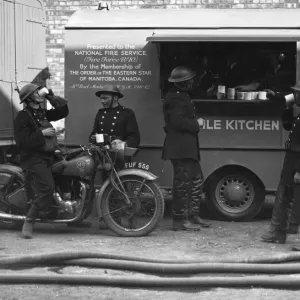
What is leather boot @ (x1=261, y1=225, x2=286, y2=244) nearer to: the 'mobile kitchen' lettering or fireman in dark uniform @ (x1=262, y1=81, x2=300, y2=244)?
fireman in dark uniform @ (x1=262, y1=81, x2=300, y2=244)

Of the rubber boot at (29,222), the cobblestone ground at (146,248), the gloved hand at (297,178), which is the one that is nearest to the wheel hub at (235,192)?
the cobblestone ground at (146,248)

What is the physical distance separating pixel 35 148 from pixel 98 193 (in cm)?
83

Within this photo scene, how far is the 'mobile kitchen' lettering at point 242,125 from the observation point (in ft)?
32.0

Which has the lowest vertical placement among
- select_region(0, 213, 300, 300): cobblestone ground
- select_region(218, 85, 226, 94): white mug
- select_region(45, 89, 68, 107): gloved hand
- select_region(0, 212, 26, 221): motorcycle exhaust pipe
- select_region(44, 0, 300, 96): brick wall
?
select_region(0, 213, 300, 300): cobblestone ground

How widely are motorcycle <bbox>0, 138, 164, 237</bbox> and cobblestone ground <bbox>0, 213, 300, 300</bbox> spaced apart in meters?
0.19

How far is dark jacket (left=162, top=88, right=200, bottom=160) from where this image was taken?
9.09 metres

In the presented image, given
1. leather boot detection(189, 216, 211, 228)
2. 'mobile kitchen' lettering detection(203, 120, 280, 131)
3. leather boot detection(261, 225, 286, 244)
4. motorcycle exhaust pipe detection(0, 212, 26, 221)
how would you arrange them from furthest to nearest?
'mobile kitchen' lettering detection(203, 120, 280, 131), leather boot detection(189, 216, 211, 228), motorcycle exhaust pipe detection(0, 212, 26, 221), leather boot detection(261, 225, 286, 244)

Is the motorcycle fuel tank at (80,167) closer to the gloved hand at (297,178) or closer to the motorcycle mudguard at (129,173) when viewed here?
the motorcycle mudguard at (129,173)

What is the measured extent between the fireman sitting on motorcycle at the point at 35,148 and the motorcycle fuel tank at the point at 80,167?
21 centimetres

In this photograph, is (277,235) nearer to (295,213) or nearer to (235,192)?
(295,213)

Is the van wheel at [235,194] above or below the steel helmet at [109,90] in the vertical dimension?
below

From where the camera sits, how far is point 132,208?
345 inches

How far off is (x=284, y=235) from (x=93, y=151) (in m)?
2.23

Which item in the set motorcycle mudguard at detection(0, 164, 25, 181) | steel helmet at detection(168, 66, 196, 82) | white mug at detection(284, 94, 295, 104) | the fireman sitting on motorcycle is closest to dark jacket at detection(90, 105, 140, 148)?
steel helmet at detection(168, 66, 196, 82)
